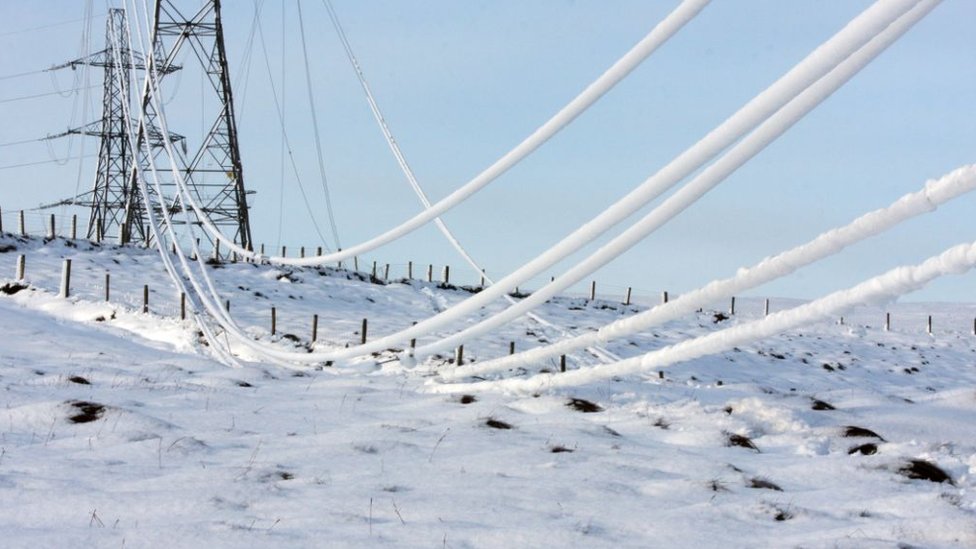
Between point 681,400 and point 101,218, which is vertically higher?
point 101,218

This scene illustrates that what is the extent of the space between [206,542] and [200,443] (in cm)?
167

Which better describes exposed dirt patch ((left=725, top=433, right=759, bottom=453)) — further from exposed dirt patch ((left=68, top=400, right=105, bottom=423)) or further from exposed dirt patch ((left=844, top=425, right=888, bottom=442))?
exposed dirt patch ((left=68, top=400, right=105, bottom=423))

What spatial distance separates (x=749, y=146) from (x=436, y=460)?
2494 millimetres

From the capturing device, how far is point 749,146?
295 centimetres

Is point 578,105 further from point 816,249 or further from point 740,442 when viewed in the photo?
point 740,442

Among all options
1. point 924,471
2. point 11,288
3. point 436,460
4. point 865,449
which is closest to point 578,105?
point 436,460

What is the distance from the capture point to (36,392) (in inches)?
230

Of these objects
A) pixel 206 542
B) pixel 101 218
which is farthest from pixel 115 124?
pixel 206 542

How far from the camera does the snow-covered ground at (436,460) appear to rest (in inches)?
140

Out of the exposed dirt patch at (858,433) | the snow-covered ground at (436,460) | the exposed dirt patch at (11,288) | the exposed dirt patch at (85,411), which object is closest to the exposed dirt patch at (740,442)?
the snow-covered ground at (436,460)

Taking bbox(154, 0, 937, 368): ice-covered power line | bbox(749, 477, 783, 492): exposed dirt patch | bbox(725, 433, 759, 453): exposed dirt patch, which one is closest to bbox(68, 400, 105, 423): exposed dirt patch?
bbox(154, 0, 937, 368): ice-covered power line

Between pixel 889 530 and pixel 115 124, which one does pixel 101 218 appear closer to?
pixel 115 124

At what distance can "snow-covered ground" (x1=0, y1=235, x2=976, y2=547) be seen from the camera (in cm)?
357

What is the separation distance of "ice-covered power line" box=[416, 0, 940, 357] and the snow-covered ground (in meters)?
1.14
